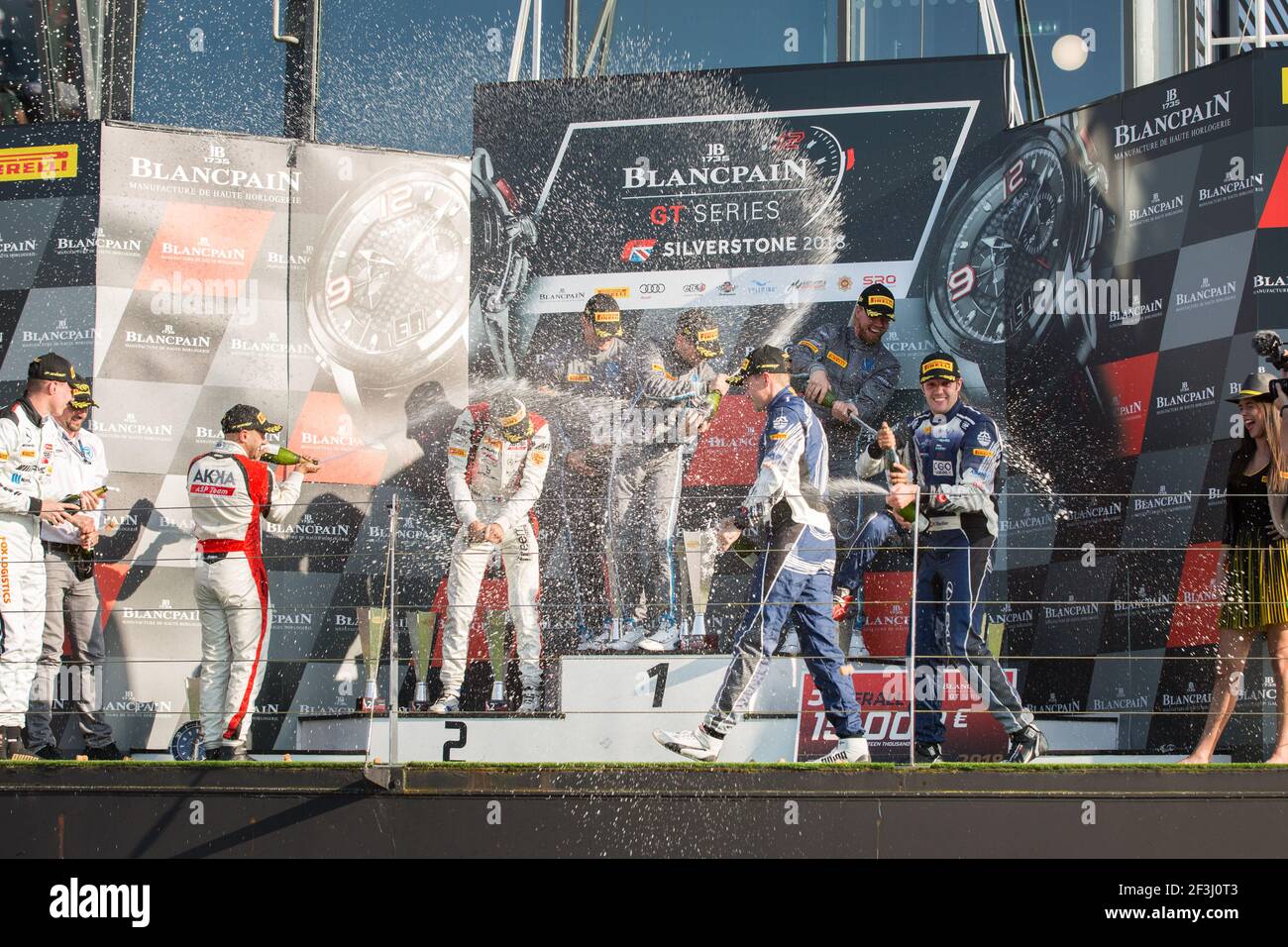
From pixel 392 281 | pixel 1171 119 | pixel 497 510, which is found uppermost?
pixel 1171 119

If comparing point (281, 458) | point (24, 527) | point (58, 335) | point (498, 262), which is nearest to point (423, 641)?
point (281, 458)

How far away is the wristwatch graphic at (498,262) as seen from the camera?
8773 mm

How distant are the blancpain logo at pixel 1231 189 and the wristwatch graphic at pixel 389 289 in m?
3.99

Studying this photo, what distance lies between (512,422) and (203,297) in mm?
1960

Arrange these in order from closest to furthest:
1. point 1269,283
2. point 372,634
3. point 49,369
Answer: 1. point 49,369
2. point 1269,283
3. point 372,634

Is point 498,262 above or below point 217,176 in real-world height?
below

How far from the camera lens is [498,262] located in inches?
347

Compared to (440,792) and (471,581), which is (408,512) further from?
(440,792)


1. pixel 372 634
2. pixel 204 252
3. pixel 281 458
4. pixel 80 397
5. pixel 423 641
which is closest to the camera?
pixel 281 458

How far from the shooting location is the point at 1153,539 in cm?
780

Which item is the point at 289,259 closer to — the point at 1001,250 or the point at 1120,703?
the point at 1001,250

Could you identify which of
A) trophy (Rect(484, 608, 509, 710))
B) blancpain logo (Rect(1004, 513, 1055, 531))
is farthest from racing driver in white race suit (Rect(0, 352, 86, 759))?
blancpain logo (Rect(1004, 513, 1055, 531))

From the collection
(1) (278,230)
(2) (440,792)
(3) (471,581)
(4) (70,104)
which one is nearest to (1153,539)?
(3) (471,581)

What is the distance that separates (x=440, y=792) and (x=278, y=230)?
14.9 ft
